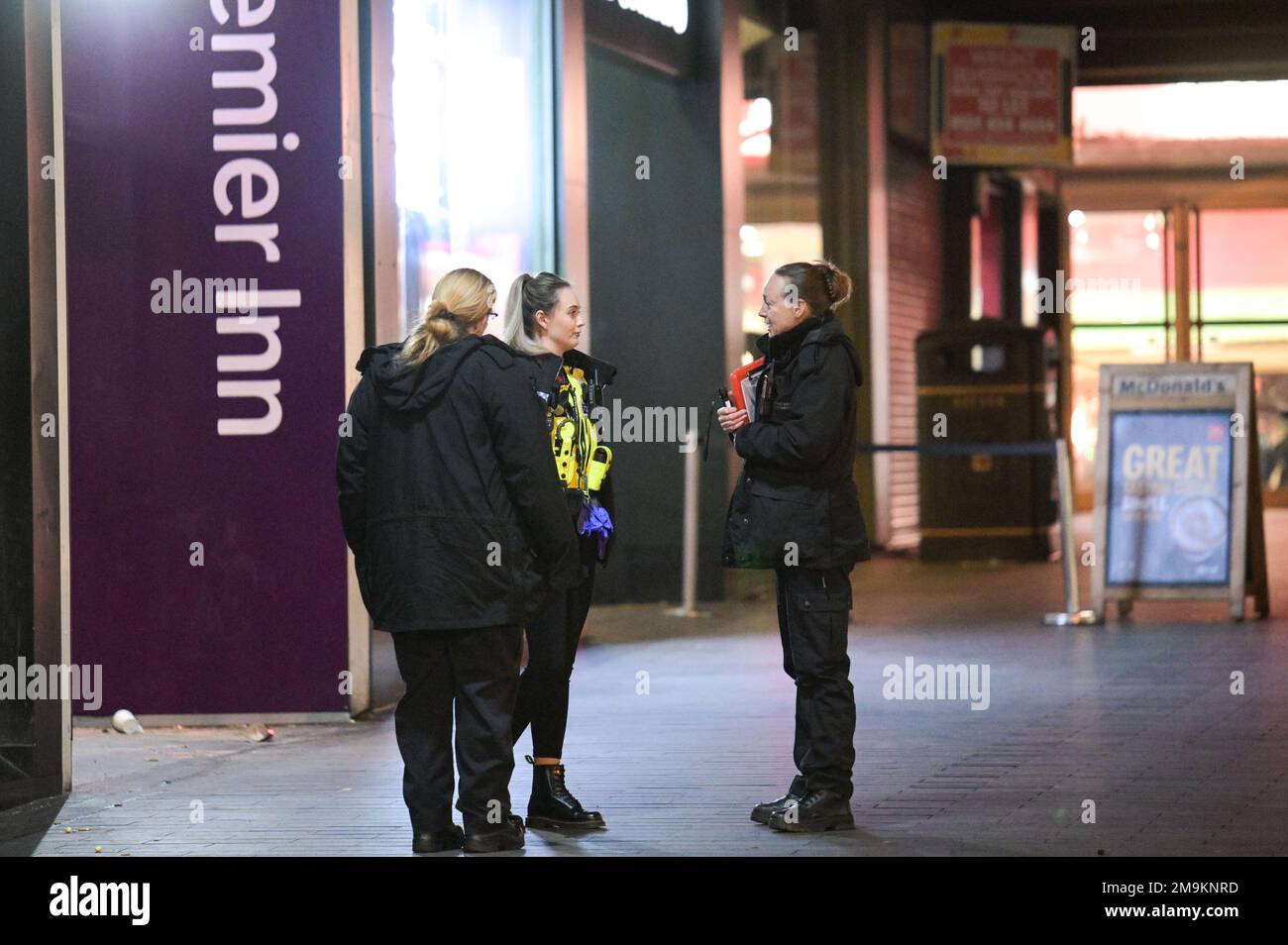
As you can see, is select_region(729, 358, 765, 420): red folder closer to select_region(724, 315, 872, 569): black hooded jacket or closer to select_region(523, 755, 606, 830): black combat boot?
select_region(724, 315, 872, 569): black hooded jacket

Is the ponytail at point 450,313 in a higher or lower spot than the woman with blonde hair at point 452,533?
higher

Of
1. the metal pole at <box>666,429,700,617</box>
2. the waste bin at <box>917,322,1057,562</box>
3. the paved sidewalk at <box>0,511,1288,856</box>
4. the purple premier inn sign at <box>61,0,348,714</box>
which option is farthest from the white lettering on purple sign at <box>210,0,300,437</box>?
the waste bin at <box>917,322,1057,562</box>

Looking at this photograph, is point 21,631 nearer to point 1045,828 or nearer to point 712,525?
point 1045,828

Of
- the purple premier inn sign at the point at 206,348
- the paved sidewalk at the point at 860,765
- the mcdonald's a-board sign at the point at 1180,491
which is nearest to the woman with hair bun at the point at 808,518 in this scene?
the paved sidewalk at the point at 860,765

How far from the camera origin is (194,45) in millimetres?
7922

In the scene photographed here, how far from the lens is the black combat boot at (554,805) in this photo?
19.3ft

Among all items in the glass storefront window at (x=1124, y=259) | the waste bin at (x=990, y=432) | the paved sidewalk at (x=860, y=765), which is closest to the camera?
the paved sidewalk at (x=860, y=765)

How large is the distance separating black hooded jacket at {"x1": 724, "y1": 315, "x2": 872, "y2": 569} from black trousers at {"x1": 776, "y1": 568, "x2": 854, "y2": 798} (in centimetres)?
9

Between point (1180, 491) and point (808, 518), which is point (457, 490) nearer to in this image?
point (808, 518)

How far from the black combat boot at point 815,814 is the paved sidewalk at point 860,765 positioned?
8cm

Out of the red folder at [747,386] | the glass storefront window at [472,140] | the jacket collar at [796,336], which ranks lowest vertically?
the red folder at [747,386]

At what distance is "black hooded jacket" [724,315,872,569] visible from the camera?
572 centimetres

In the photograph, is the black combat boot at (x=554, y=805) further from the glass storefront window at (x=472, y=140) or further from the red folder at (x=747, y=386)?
the glass storefront window at (x=472, y=140)
